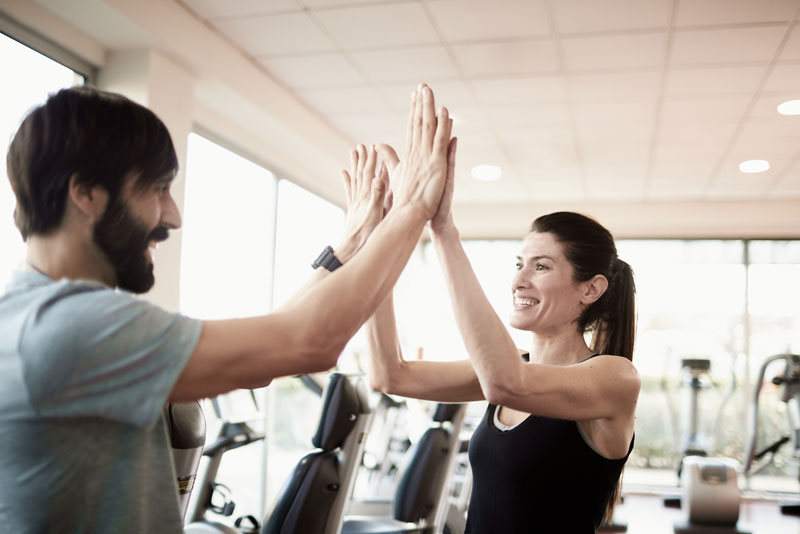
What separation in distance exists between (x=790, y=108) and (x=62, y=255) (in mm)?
4463

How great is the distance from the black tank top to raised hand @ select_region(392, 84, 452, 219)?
1.71 ft

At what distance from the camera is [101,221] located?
Answer: 2.95ft

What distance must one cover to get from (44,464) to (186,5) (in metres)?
2.89

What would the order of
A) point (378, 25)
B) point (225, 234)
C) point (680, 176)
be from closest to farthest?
1. point (378, 25)
2. point (225, 234)
3. point (680, 176)

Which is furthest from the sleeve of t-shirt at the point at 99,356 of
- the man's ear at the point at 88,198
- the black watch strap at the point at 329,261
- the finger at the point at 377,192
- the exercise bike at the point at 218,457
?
the exercise bike at the point at 218,457

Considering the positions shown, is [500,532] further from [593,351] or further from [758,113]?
[758,113]

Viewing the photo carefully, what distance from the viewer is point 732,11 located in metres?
3.12

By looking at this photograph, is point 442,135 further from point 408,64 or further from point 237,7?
point 408,64

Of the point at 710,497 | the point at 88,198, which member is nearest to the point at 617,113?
the point at 710,497

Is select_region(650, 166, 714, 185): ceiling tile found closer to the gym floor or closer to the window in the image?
the gym floor

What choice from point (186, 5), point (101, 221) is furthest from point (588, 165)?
point (101, 221)

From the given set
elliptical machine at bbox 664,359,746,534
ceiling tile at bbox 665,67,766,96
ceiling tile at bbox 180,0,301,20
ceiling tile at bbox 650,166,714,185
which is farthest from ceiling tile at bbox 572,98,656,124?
elliptical machine at bbox 664,359,746,534

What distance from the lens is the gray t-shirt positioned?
2.55 feet

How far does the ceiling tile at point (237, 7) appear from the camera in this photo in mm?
3211
